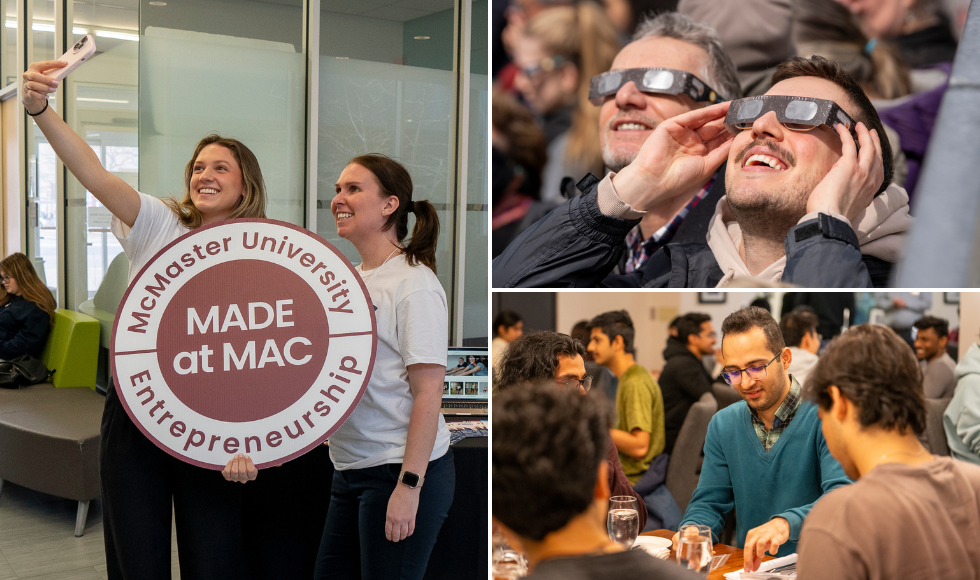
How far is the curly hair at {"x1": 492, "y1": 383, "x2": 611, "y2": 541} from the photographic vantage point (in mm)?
1126

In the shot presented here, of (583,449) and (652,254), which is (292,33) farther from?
(583,449)

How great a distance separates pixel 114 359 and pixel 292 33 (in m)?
3.07

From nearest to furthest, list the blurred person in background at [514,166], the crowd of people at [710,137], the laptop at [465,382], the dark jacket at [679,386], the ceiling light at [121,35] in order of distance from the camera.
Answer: the crowd of people at [710,137] < the blurred person in background at [514,166] < the laptop at [465,382] < the dark jacket at [679,386] < the ceiling light at [121,35]

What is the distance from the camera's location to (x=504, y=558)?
1.77 meters

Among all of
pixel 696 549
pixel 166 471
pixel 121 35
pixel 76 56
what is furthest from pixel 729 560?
pixel 121 35

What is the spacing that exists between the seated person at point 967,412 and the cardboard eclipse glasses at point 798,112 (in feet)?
2.73

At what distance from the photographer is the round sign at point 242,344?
1.84 m

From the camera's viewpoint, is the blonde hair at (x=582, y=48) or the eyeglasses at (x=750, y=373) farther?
the eyeglasses at (x=750, y=373)

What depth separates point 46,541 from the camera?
362 centimetres

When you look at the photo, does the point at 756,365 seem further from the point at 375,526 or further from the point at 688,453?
the point at 688,453

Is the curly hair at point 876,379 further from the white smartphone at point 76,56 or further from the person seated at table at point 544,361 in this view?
the white smartphone at point 76,56

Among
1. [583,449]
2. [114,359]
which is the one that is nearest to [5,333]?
[114,359]

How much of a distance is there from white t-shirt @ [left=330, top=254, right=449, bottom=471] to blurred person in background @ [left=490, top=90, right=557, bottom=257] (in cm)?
32

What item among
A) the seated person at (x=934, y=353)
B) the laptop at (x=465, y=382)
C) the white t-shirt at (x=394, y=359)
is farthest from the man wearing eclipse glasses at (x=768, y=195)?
the seated person at (x=934, y=353)
